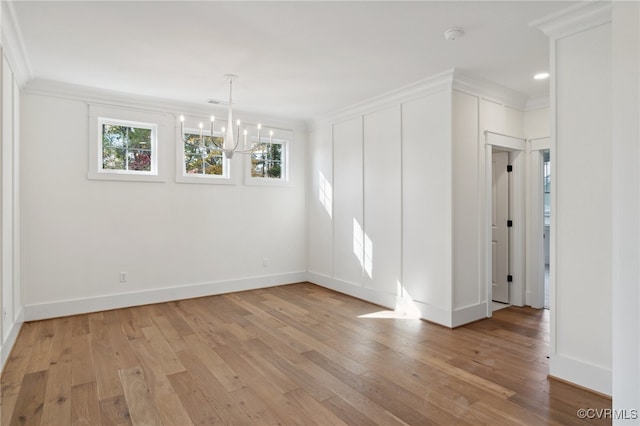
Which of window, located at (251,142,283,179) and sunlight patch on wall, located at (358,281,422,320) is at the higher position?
window, located at (251,142,283,179)

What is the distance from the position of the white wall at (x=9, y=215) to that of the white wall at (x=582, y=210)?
443 centimetres

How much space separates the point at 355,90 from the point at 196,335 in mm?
3397

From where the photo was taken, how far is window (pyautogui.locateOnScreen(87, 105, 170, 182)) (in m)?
4.46

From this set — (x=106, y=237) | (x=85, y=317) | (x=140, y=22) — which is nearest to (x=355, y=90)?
(x=140, y=22)

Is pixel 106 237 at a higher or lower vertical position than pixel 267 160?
lower

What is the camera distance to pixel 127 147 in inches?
187

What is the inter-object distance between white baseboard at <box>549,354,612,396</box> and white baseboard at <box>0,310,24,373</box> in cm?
438

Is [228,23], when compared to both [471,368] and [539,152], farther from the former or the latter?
[539,152]

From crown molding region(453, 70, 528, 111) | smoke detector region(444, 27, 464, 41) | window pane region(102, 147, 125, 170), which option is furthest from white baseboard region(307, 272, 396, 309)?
window pane region(102, 147, 125, 170)

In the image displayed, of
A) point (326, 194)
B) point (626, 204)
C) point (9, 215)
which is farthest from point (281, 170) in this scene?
point (626, 204)

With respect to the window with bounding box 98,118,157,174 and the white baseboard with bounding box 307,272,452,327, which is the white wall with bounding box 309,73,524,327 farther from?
the window with bounding box 98,118,157,174

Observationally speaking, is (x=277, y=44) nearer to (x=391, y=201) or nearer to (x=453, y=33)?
(x=453, y=33)

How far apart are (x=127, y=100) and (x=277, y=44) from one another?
2.62m

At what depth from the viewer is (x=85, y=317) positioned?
13.8ft
